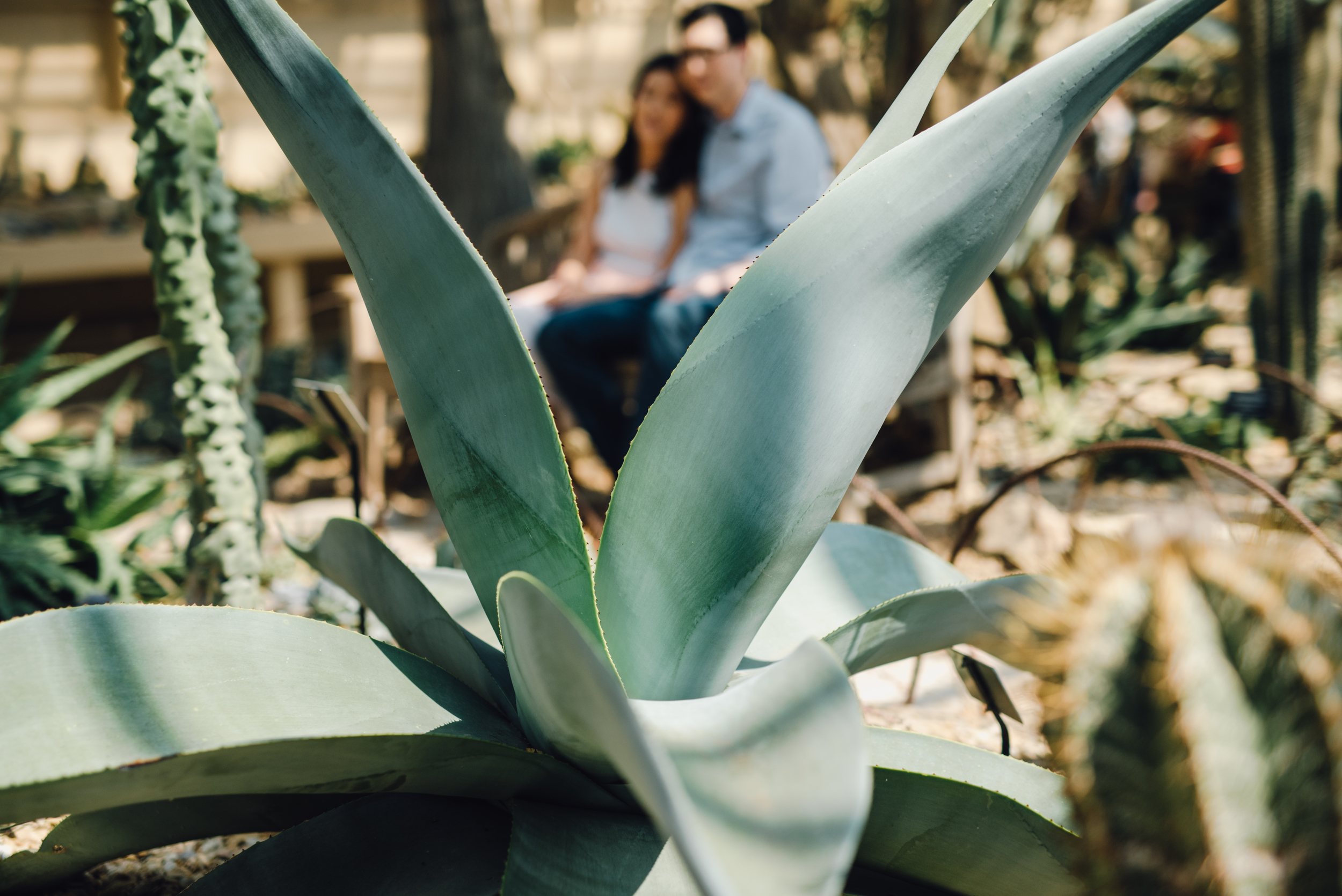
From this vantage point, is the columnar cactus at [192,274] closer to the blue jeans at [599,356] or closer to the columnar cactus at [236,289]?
the columnar cactus at [236,289]

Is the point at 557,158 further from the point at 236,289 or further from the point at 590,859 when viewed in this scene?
the point at 590,859

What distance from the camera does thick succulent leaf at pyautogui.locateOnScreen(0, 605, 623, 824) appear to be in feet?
1.88

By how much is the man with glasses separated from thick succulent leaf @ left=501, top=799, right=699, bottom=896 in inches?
64.7

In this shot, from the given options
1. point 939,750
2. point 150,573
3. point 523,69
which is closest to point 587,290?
point 150,573

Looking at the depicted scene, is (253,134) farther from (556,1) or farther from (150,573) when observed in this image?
(150,573)

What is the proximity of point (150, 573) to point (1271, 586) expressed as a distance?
1.99 meters

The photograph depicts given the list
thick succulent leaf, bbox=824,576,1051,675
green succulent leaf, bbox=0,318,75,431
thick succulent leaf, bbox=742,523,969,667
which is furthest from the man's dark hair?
thick succulent leaf, bbox=824,576,1051,675

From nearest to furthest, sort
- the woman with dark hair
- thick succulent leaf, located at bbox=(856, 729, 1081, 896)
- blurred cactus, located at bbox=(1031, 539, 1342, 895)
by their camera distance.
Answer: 1. blurred cactus, located at bbox=(1031, 539, 1342, 895)
2. thick succulent leaf, located at bbox=(856, 729, 1081, 896)
3. the woman with dark hair

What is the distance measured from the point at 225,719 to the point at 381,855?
7.6 inches

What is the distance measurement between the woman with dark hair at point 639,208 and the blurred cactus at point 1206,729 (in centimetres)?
227

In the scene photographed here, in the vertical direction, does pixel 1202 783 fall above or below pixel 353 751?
above

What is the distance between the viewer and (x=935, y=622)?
0.78 meters

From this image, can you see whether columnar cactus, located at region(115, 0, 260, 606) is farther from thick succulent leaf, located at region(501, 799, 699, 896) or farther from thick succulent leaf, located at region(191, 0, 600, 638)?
thick succulent leaf, located at region(501, 799, 699, 896)

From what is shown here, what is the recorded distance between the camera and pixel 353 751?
0.64m
